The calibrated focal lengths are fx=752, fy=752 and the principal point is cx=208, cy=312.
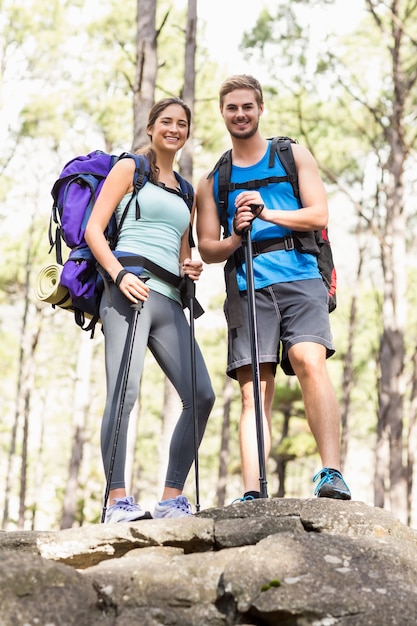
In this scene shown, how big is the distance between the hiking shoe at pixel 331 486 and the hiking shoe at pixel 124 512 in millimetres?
789

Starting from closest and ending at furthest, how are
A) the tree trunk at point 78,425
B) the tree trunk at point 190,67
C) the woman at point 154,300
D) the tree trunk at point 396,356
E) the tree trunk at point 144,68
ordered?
the woman at point 154,300 < the tree trunk at point 144,68 < the tree trunk at point 190,67 < the tree trunk at point 396,356 < the tree trunk at point 78,425

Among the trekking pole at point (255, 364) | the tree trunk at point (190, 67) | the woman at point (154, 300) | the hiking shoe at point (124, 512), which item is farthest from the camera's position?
the tree trunk at point (190, 67)

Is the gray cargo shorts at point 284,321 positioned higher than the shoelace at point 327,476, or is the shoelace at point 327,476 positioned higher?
the gray cargo shorts at point 284,321

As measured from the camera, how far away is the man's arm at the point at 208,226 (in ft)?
12.8

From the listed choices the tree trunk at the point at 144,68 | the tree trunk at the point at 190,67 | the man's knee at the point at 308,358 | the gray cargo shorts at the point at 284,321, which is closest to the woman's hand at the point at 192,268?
the gray cargo shorts at the point at 284,321

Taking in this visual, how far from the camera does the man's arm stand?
3.90m

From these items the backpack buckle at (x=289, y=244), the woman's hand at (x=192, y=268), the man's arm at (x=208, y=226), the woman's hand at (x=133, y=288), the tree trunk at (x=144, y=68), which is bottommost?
the woman's hand at (x=133, y=288)

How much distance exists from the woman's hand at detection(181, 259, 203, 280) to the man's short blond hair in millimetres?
863

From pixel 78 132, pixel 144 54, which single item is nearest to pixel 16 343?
pixel 78 132

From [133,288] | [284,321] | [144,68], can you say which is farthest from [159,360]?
[144,68]

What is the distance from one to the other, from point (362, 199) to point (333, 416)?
14410 millimetres

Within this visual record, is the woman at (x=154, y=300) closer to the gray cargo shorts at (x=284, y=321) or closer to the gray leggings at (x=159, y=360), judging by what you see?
the gray leggings at (x=159, y=360)

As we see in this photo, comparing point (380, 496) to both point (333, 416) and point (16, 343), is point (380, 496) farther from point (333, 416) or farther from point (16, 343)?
point (16, 343)

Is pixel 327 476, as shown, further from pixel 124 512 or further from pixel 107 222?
pixel 107 222
